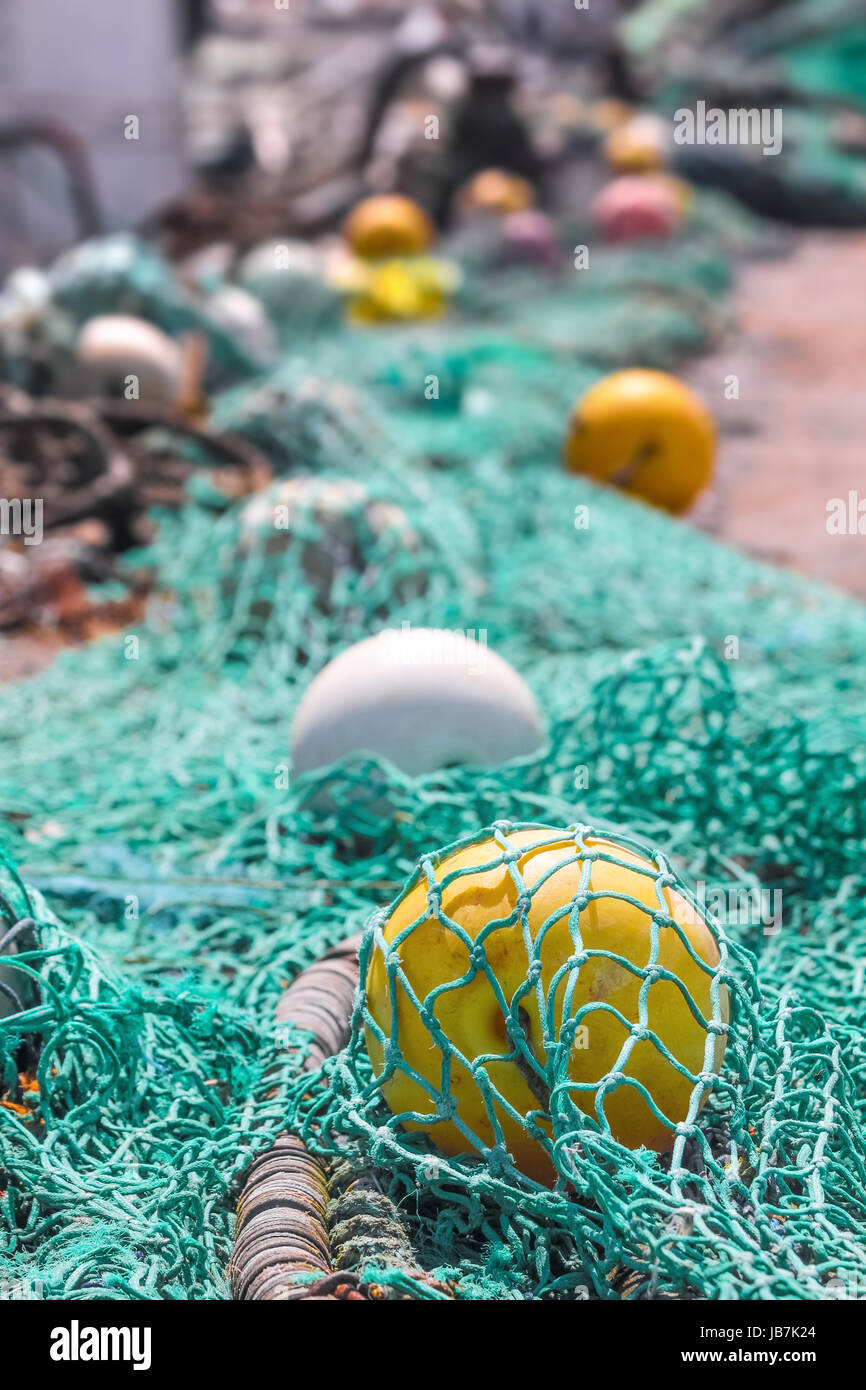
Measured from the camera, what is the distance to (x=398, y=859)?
338cm

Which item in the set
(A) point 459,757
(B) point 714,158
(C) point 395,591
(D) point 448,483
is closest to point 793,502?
(D) point 448,483

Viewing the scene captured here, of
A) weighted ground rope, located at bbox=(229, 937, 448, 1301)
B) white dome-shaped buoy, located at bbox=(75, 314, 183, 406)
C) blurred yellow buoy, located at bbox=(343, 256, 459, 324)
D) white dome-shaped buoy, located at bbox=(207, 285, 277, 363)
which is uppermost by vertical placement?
blurred yellow buoy, located at bbox=(343, 256, 459, 324)

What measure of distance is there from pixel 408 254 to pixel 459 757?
11308mm

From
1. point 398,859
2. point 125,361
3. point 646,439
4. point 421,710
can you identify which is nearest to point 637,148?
point 125,361

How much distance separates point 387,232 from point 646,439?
26.4 feet

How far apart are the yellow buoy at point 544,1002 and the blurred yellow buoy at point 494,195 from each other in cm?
1428

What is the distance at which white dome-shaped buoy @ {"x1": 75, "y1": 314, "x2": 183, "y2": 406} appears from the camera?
26.7ft

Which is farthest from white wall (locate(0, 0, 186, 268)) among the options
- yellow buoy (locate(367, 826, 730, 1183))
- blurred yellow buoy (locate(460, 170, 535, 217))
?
yellow buoy (locate(367, 826, 730, 1183))

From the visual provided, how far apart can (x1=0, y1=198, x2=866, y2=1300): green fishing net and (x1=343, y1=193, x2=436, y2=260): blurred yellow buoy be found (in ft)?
25.0

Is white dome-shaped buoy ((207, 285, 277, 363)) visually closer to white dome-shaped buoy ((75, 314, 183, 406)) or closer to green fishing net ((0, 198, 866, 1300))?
white dome-shaped buoy ((75, 314, 183, 406))

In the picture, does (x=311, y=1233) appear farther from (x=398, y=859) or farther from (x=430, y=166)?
(x=430, y=166)

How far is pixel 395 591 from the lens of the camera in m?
5.11

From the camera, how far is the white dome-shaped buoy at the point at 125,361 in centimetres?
814

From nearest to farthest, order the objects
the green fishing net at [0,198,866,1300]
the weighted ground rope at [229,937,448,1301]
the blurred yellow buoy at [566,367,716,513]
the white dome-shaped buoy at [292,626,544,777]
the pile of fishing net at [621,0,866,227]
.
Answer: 1. the weighted ground rope at [229,937,448,1301]
2. the green fishing net at [0,198,866,1300]
3. the white dome-shaped buoy at [292,626,544,777]
4. the blurred yellow buoy at [566,367,716,513]
5. the pile of fishing net at [621,0,866,227]
